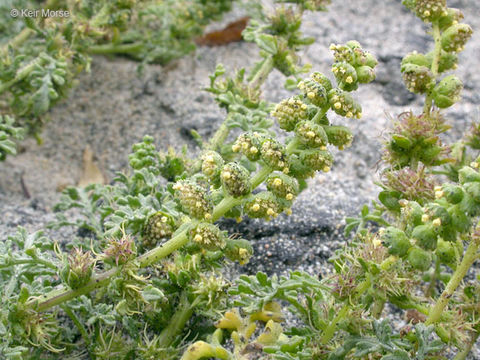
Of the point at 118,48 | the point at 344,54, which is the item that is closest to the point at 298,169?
the point at 344,54

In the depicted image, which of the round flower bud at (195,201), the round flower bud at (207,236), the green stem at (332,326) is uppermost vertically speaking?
the round flower bud at (195,201)

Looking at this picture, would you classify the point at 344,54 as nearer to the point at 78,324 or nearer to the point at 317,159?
the point at 317,159

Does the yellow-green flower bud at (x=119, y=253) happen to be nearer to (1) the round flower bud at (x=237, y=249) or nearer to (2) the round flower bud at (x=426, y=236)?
(1) the round flower bud at (x=237, y=249)

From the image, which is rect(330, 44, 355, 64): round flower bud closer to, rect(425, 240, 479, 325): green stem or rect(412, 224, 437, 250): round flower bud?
rect(412, 224, 437, 250): round flower bud

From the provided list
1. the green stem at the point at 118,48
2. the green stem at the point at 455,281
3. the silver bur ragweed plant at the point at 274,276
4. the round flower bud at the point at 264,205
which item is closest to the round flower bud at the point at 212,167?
the silver bur ragweed plant at the point at 274,276

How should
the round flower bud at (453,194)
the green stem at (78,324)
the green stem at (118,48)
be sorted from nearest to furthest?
the round flower bud at (453,194), the green stem at (78,324), the green stem at (118,48)

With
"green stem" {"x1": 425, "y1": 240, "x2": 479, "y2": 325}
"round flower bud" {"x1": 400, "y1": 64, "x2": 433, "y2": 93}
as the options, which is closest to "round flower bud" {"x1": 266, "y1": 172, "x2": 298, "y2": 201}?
"green stem" {"x1": 425, "y1": 240, "x2": 479, "y2": 325}

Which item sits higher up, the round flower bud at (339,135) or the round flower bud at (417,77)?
the round flower bud at (417,77)
